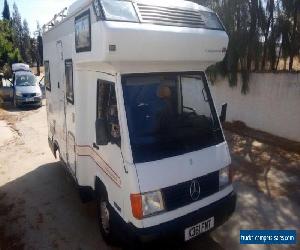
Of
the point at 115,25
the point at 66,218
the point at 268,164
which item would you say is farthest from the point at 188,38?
the point at 268,164

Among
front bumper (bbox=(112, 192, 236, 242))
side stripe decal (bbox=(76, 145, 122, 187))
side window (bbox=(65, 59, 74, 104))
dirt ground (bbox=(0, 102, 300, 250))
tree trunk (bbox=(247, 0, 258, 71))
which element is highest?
tree trunk (bbox=(247, 0, 258, 71))

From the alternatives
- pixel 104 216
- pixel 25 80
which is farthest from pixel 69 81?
pixel 25 80

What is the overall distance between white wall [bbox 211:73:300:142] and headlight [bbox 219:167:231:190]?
6.33 metres

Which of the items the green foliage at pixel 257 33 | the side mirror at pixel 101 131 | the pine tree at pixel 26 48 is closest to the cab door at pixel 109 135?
the side mirror at pixel 101 131

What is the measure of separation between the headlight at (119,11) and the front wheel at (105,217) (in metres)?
2.49

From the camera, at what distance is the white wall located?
10.2 meters

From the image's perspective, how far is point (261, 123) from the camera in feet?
38.0

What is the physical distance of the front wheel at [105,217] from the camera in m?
4.75

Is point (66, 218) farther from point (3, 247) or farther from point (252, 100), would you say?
point (252, 100)

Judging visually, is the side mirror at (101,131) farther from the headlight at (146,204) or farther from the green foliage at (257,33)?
the green foliage at (257,33)

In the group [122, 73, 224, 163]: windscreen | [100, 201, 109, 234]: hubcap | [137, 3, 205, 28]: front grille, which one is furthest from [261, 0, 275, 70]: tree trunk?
[100, 201, 109, 234]: hubcap

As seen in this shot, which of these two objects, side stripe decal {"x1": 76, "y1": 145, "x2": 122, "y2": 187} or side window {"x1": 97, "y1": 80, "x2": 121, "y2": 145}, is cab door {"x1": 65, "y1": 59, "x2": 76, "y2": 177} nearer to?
side stripe decal {"x1": 76, "y1": 145, "x2": 122, "y2": 187}

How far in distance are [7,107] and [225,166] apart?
1693cm

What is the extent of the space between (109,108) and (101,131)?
1.63 feet
